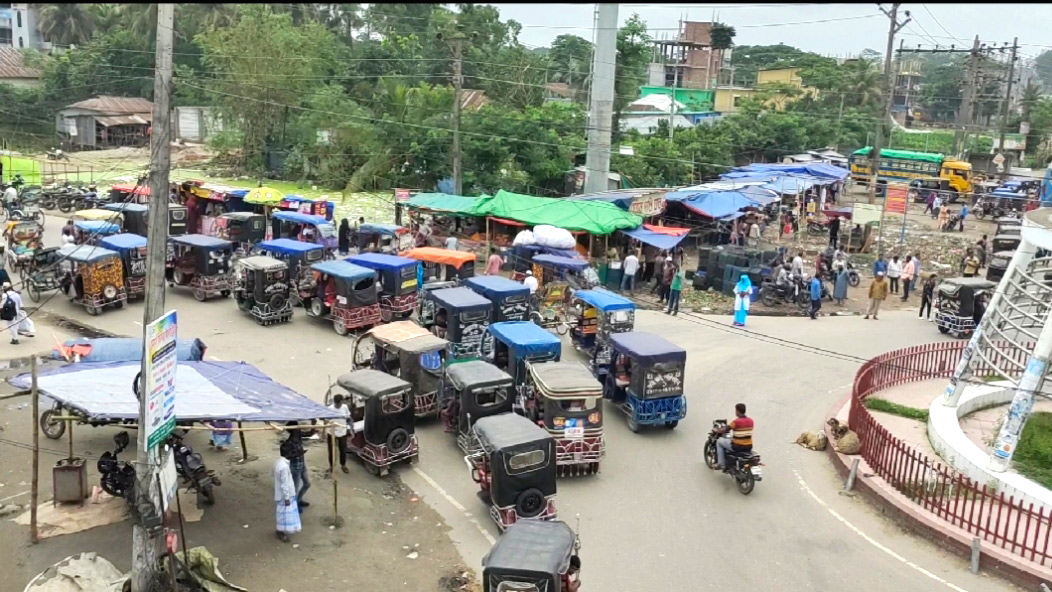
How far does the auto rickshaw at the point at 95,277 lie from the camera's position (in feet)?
68.9

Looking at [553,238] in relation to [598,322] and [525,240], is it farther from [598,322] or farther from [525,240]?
[598,322]

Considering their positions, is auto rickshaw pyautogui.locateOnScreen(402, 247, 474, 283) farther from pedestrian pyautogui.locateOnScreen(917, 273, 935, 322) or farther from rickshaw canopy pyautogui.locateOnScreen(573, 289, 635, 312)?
pedestrian pyautogui.locateOnScreen(917, 273, 935, 322)

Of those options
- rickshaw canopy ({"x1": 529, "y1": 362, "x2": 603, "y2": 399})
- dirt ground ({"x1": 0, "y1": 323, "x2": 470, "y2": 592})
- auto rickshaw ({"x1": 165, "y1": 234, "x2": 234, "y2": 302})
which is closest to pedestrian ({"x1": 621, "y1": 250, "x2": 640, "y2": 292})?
auto rickshaw ({"x1": 165, "y1": 234, "x2": 234, "y2": 302})

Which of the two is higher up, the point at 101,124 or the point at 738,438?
the point at 101,124

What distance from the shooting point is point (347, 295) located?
19953mm

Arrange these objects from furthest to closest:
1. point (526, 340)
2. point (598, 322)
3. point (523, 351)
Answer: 1. point (598, 322)
2. point (526, 340)
3. point (523, 351)

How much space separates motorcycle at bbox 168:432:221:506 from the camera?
11445 mm

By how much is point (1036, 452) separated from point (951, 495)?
8.43 ft

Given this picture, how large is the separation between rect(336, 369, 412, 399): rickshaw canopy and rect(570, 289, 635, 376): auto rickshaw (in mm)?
5080

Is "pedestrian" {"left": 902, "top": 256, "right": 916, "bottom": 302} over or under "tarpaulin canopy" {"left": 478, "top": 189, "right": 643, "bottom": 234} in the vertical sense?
under

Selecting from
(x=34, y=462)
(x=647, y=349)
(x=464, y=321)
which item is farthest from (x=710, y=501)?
(x=34, y=462)

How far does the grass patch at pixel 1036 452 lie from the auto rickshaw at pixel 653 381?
5172 millimetres

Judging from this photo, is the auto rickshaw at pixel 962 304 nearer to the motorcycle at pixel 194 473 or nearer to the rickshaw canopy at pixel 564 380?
the rickshaw canopy at pixel 564 380

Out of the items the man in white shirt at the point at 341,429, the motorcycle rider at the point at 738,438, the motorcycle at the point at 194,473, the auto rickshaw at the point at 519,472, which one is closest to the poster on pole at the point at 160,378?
→ the man in white shirt at the point at 341,429
